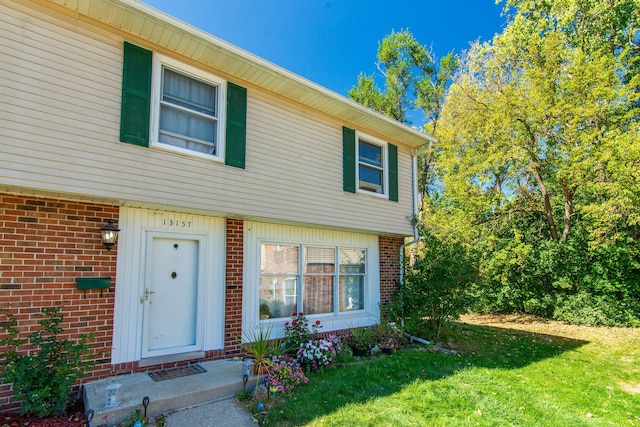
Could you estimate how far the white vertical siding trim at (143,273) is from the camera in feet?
16.7

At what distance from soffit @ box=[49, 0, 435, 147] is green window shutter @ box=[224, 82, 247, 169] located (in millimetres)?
336

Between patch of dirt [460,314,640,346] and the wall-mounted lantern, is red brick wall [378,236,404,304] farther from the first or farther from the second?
the wall-mounted lantern

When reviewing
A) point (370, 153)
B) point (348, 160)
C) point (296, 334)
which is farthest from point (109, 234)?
point (370, 153)

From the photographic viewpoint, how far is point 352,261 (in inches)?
337

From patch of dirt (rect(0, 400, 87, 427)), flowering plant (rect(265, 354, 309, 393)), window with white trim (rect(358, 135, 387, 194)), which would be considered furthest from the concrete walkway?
window with white trim (rect(358, 135, 387, 194))

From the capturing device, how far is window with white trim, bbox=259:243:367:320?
6934mm

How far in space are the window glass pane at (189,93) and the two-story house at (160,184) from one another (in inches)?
0.8

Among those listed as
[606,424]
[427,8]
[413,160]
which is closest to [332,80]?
[427,8]

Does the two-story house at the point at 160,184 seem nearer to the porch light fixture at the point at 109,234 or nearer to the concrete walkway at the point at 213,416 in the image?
the porch light fixture at the point at 109,234

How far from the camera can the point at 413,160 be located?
9.73 m

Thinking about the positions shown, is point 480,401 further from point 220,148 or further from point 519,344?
point 220,148

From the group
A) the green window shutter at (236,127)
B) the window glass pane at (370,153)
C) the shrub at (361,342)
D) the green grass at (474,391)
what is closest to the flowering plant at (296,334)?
the green grass at (474,391)

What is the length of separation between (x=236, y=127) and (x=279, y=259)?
2685 mm

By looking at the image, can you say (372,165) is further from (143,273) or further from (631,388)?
(631,388)
